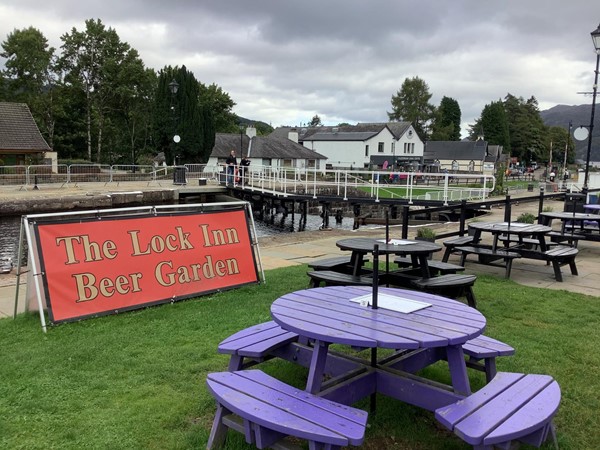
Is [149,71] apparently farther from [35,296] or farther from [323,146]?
[35,296]

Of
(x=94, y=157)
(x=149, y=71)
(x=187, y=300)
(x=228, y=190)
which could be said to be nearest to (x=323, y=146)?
(x=149, y=71)

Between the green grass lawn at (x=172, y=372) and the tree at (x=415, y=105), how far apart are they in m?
107

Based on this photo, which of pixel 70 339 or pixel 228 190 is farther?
pixel 228 190

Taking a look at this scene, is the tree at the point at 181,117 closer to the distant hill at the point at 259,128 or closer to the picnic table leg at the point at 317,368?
the distant hill at the point at 259,128

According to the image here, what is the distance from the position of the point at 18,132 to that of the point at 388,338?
43.9 meters

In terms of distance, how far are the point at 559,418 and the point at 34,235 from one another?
216 inches

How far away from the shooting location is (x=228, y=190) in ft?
106

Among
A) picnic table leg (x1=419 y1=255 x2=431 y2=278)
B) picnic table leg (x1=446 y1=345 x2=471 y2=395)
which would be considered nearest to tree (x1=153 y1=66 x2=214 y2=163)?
picnic table leg (x1=419 y1=255 x2=431 y2=278)

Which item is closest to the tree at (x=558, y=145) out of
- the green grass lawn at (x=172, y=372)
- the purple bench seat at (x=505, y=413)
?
the green grass lawn at (x=172, y=372)

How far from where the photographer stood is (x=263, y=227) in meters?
27.3

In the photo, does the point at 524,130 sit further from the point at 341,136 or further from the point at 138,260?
the point at 138,260

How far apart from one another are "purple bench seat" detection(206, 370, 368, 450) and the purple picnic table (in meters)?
0.22

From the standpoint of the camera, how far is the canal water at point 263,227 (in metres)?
18.2

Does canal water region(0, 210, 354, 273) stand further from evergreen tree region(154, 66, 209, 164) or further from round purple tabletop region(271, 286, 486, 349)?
evergreen tree region(154, 66, 209, 164)
